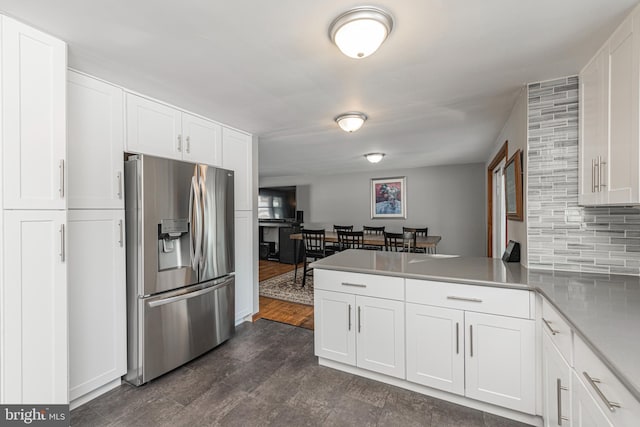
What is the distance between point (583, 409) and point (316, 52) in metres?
2.04

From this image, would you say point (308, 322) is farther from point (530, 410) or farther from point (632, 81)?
point (632, 81)

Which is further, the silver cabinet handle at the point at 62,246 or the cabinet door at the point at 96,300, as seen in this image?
the cabinet door at the point at 96,300

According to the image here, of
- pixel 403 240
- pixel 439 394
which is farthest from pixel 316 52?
pixel 403 240

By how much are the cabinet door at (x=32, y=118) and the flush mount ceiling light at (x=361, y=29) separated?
1.50m

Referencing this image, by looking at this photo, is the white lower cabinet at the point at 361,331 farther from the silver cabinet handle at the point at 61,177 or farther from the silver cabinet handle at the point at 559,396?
the silver cabinet handle at the point at 61,177

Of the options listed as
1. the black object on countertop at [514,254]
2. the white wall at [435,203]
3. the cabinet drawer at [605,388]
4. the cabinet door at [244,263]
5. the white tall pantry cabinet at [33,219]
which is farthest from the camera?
the white wall at [435,203]

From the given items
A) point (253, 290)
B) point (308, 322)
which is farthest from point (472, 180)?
point (253, 290)

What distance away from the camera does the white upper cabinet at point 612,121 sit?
4.05 ft

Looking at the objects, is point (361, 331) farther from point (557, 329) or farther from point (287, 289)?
point (287, 289)

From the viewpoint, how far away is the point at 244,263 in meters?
3.07

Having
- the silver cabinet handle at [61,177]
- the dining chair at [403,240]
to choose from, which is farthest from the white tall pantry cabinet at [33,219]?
the dining chair at [403,240]

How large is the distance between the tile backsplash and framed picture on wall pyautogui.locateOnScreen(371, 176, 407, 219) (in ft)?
13.2

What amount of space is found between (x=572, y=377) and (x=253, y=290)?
9.14 feet

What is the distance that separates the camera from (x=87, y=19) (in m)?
1.30
